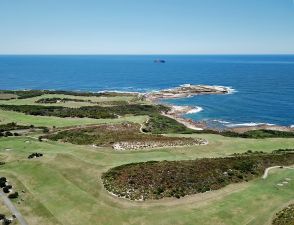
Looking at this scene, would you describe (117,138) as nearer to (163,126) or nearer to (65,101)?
(163,126)

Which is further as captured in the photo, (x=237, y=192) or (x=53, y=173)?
(x=53, y=173)

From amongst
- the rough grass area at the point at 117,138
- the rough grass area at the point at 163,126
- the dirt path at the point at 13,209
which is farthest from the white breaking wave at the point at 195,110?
the dirt path at the point at 13,209

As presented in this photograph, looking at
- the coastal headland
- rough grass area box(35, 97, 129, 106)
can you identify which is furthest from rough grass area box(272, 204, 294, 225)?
rough grass area box(35, 97, 129, 106)

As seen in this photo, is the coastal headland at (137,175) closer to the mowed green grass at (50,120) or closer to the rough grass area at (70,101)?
the mowed green grass at (50,120)

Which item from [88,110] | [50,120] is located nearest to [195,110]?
[88,110]

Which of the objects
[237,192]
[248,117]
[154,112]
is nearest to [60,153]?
[237,192]

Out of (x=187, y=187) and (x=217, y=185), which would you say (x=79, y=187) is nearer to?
(x=187, y=187)
